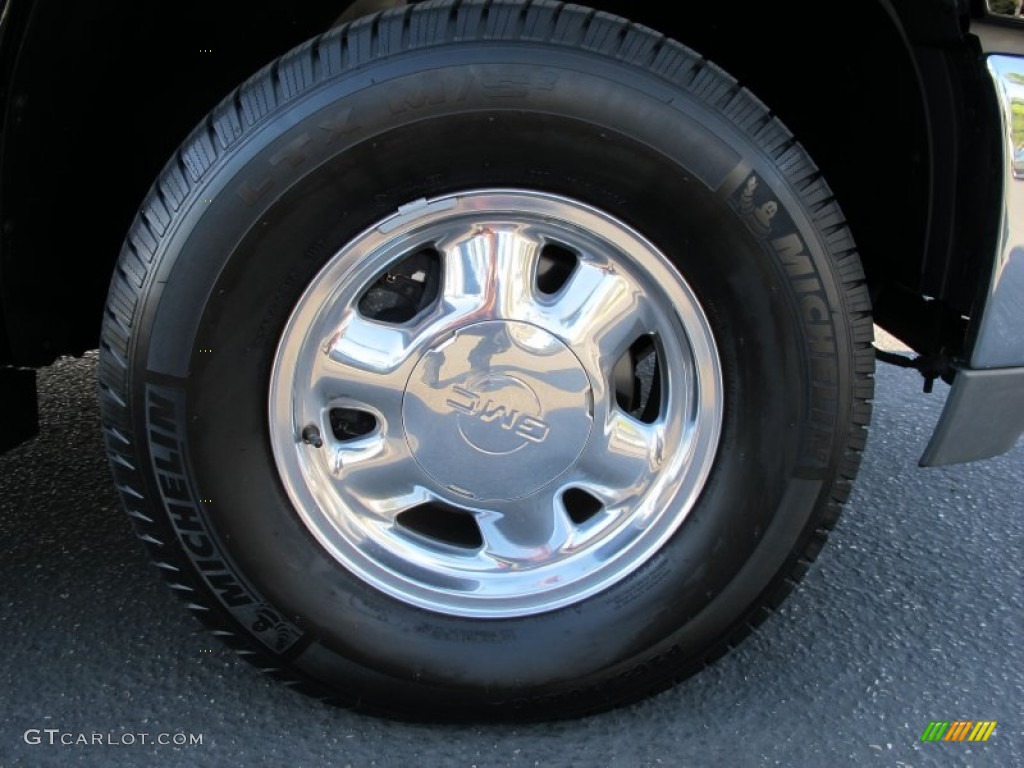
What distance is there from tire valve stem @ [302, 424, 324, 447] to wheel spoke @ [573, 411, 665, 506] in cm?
42

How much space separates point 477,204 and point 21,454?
5.28 ft

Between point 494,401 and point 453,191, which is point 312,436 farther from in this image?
point 453,191

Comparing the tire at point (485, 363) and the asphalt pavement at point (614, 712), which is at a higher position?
the tire at point (485, 363)

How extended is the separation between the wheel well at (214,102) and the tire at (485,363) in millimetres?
260

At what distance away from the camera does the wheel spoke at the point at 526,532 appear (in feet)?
5.01

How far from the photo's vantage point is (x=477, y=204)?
1367 mm

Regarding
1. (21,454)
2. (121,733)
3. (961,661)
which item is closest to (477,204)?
(121,733)

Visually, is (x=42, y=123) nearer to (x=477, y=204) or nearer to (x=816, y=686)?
(x=477, y=204)

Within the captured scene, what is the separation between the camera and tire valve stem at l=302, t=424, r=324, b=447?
57.5 inches

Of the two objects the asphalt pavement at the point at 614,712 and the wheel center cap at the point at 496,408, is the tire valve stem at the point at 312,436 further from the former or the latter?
the asphalt pavement at the point at 614,712

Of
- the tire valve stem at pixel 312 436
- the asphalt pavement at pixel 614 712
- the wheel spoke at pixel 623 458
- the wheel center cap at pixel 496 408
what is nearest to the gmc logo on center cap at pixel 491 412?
the wheel center cap at pixel 496 408

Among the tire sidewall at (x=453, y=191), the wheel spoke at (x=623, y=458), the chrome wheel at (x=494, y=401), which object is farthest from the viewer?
the wheel spoke at (x=623, y=458)

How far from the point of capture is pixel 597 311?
146 cm

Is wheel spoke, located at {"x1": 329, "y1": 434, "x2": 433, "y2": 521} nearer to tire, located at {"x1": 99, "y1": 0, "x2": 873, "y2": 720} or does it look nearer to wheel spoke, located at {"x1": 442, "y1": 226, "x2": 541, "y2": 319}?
tire, located at {"x1": 99, "y1": 0, "x2": 873, "y2": 720}
